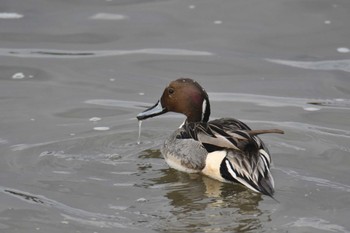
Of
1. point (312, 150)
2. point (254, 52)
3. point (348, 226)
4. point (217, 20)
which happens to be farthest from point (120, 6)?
point (348, 226)

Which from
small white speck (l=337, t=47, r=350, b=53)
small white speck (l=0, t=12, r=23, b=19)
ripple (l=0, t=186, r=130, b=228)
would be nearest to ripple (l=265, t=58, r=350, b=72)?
small white speck (l=337, t=47, r=350, b=53)

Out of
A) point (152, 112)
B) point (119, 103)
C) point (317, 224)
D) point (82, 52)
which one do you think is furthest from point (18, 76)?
point (317, 224)

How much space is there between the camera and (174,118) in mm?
10211

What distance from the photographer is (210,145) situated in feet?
28.0

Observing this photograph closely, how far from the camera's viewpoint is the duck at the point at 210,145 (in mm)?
8172

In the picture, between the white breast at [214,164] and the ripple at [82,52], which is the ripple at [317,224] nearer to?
the white breast at [214,164]

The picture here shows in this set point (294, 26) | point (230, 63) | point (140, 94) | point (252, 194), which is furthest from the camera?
point (294, 26)

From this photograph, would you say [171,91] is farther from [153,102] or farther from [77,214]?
[77,214]

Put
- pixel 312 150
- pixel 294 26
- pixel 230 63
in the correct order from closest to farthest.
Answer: pixel 312 150, pixel 230 63, pixel 294 26

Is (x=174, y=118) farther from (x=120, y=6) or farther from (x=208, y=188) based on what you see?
(x=120, y=6)

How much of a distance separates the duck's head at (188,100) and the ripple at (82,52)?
2.91 meters

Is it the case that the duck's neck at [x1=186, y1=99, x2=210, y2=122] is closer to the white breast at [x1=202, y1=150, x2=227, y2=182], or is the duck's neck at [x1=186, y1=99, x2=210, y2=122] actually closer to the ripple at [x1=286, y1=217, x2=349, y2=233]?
the white breast at [x1=202, y1=150, x2=227, y2=182]

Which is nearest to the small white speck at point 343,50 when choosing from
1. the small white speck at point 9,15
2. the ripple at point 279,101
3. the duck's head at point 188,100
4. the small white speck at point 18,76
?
the ripple at point 279,101

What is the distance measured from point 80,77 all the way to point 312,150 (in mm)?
3528
